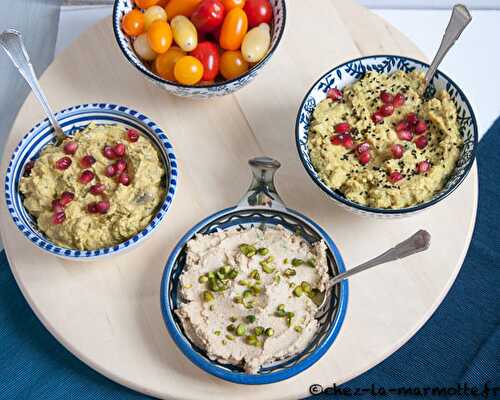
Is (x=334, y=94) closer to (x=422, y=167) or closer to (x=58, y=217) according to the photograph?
(x=422, y=167)

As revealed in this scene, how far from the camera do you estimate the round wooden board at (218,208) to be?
1892 mm

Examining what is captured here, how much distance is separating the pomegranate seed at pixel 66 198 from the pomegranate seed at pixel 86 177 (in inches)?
2.2

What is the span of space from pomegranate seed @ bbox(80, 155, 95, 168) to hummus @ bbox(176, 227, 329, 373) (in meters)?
0.43

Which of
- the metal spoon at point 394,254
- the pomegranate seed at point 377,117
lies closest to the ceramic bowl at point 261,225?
the metal spoon at point 394,254

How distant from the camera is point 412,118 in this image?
197 cm

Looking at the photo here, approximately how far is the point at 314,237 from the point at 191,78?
0.68 metres

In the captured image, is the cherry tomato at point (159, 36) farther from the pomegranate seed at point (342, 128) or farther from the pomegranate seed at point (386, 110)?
the pomegranate seed at point (386, 110)

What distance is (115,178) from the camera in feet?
6.45

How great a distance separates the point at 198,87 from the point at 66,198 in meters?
0.57

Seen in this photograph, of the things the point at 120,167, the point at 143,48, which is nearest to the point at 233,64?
the point at 143,48

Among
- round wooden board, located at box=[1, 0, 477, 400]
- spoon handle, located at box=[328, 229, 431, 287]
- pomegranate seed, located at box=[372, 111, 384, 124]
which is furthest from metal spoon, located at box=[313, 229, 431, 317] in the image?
pomegranate seed, located at box=[372, 111, 384, 124]

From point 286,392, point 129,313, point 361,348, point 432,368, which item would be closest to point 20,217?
point 129,313

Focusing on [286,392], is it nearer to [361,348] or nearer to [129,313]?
[361,348]

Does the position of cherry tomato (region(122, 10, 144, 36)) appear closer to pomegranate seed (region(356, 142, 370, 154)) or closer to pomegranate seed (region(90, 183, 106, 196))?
pomegranate seed (region(90, 183, 106, 196))
